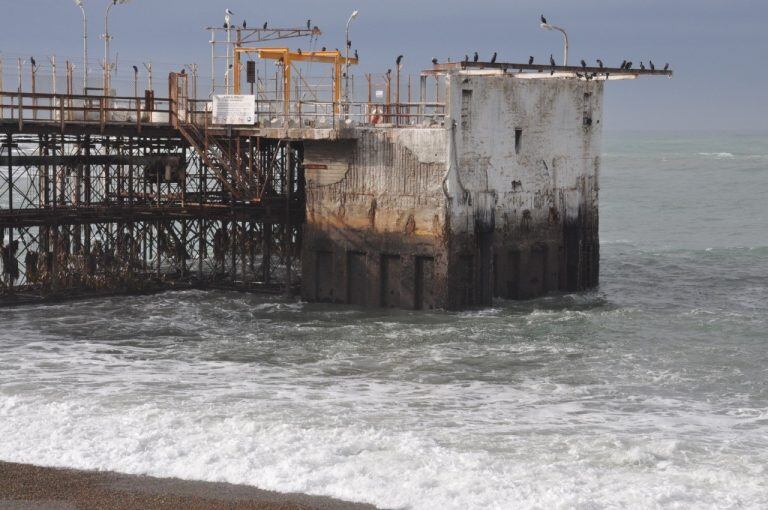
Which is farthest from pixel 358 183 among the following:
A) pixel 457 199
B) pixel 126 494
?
pixel 126 494

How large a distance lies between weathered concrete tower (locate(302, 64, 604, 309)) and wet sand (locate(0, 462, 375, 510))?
49.1 feet

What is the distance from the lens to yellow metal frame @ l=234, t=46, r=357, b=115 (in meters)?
39.9

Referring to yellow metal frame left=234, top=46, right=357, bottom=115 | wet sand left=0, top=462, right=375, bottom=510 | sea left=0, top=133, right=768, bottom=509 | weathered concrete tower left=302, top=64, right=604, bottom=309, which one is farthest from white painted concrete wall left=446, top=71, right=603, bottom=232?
wet sand left=0, top=462, right=375, bottom=510

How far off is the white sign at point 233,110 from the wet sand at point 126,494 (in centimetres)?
1893

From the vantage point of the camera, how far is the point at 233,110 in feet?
124

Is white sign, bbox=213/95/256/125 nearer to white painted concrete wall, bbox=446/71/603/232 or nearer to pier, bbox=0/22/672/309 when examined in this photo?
pier, bbox=0/22/672/309

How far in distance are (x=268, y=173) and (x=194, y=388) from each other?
12.9m

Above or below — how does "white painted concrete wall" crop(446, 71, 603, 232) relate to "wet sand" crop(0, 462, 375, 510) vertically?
above

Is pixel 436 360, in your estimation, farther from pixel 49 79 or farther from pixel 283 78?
pixel 49 79

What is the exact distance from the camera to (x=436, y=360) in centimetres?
2886

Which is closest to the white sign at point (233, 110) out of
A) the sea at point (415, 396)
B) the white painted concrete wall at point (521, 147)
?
the sea at point (415, 396)

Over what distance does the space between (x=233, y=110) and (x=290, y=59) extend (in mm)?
3758

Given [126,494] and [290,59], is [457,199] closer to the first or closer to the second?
[290,59]

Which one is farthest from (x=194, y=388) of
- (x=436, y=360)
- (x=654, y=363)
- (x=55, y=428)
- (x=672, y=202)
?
(x=672, y=202)
